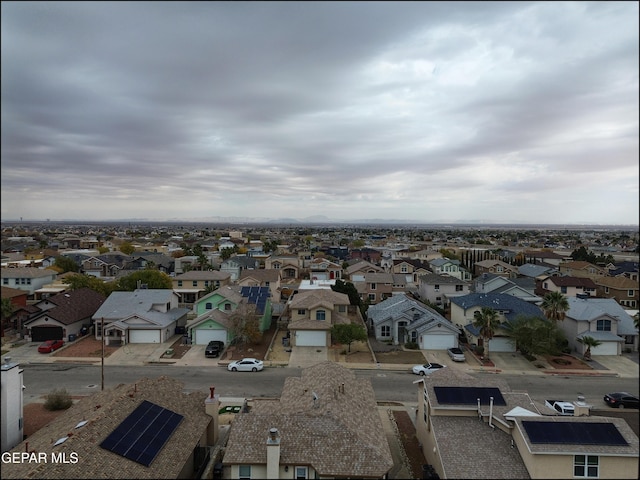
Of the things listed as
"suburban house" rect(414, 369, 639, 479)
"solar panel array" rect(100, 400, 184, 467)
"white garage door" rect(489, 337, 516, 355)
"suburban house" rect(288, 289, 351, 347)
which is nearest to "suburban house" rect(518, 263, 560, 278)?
"white garage door" rect(489, 337, 516, 355)

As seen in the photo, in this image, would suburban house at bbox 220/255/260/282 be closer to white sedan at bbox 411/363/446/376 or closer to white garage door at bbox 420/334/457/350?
white garage door at bbox 420/334/457/350

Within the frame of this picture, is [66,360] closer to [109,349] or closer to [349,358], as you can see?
[109,349]

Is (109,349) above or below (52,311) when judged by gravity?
below

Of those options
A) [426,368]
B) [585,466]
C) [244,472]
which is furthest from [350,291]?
[585,466]

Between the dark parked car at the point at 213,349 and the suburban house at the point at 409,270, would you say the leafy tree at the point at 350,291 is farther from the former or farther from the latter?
the suburban house at the point at 409,270

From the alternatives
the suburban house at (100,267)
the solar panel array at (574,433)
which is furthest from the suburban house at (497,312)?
the suburban house at (100,267)

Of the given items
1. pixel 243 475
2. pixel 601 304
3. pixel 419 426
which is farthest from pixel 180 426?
pixel 601 304

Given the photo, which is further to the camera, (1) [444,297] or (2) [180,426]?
(1) [444,297]
